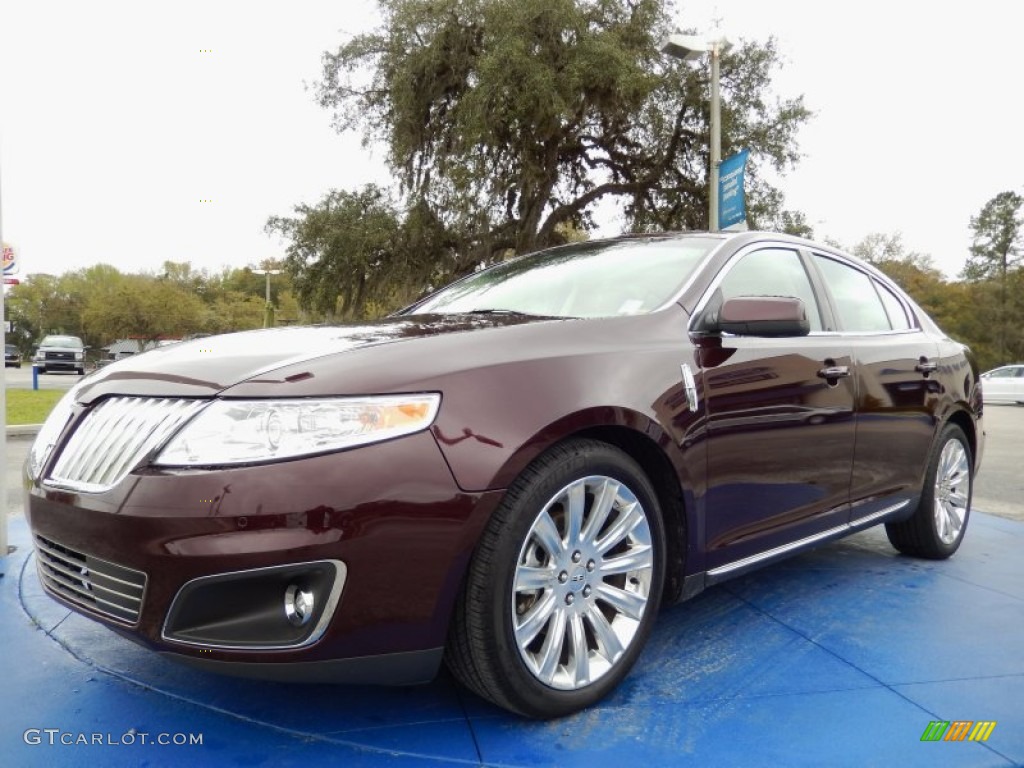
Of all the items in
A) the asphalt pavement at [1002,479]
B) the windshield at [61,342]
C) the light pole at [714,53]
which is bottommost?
the asphalt pavement at [1002,479]

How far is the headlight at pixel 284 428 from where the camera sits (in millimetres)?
1853

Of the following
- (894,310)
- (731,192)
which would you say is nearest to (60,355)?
(731,192)

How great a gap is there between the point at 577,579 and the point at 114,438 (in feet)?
4.23

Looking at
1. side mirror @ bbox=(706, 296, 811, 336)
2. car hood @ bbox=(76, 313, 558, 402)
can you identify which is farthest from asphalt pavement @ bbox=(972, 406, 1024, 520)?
car hood @ bbox=(76, 313, 558, 402)

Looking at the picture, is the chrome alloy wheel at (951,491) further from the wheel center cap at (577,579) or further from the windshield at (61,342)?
the windshield at (61,342)

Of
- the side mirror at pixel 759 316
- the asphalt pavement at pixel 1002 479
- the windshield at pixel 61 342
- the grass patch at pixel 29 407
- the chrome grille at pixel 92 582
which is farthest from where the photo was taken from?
the windshield at pixel 61 342

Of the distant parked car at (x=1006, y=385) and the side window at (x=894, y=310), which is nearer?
the side window at (x=894, y=310)

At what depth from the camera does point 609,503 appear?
7.59ft

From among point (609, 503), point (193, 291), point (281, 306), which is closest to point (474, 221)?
point (609, 503)

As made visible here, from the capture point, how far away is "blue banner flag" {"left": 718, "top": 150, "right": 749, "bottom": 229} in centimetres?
973

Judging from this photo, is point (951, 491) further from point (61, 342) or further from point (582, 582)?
point (61, 342)

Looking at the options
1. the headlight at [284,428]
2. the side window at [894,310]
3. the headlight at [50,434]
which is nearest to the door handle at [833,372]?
the side window at [894,310]

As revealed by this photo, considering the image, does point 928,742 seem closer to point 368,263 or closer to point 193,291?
point 368,263

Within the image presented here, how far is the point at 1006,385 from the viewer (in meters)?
25.5
